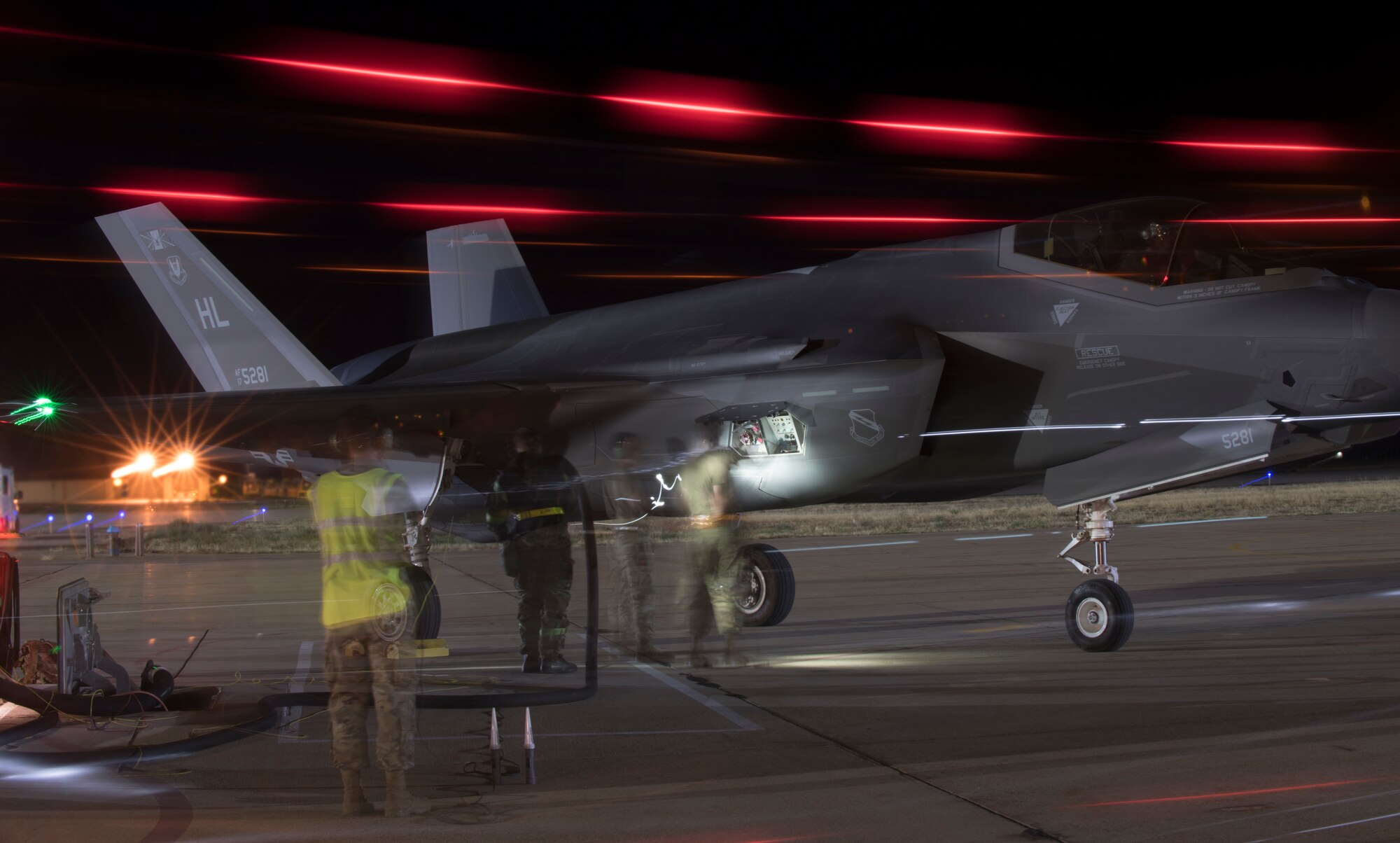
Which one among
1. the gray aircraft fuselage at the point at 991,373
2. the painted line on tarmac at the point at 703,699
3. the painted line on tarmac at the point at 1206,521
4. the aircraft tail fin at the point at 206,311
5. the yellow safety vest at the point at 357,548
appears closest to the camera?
the yellow safety vest at the point at 357,548

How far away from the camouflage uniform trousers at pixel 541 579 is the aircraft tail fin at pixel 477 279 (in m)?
10.1

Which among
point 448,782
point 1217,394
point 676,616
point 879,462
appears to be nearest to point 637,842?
point 448,782

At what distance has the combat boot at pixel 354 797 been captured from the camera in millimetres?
4227

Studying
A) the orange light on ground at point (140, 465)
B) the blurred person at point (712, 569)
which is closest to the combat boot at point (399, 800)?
the blurred person at point (712, 569)

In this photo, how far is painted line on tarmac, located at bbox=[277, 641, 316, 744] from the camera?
571cm

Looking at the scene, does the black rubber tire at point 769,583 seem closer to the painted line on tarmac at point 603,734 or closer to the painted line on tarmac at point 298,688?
the painted line on tarmac at point 298,688

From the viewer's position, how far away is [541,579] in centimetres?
717

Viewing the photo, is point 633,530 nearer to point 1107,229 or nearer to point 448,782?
point 448,782

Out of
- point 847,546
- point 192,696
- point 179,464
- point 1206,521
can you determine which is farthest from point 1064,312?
point 1206,521

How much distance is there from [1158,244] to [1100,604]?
2601 mm

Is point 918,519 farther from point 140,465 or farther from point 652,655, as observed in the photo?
point 140,465

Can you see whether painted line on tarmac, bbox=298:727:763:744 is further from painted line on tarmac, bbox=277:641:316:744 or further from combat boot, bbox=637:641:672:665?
combat boot, bbox=637:641:672:665

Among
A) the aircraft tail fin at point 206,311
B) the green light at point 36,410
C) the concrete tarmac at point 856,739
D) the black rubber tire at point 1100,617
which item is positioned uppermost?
the aircraft tail fin at point 206,311

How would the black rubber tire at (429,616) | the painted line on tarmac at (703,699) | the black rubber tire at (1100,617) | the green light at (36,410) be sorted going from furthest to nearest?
the green light at (36,410) → the black rubber tire at (429,616) → the black rubber tire at (1100,617) → the painted line on tarmac at (703,699)
